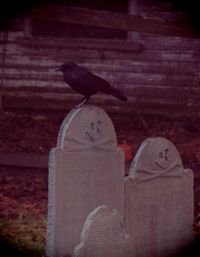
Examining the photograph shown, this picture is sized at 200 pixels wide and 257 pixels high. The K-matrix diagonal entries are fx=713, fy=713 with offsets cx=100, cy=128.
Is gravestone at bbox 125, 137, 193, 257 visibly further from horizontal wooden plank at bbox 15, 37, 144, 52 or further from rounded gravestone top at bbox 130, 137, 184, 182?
horizontal wooden plank at bbox 15, 37, 144, 52

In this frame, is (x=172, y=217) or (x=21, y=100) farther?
(x=21, y=100)

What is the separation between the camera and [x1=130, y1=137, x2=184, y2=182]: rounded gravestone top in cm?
418

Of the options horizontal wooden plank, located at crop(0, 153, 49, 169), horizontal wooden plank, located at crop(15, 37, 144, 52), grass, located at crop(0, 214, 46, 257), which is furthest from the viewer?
horizontal wooden plank, located at crop(15, 37, 144, 52)

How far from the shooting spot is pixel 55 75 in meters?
8.90

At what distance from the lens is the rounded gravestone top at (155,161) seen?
4180 millimetres

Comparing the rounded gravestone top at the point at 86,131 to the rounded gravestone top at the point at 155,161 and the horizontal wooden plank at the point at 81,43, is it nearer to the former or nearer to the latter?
the rounded gravestone top at the point at 155,161

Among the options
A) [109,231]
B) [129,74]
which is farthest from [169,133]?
[109,231]

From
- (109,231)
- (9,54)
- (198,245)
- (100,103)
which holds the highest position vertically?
(9,54)

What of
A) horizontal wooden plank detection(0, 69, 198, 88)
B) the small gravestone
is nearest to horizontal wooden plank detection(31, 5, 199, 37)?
horizontal wooden plank detection(0, 69, 198, 88)

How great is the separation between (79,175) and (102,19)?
256 centimetres

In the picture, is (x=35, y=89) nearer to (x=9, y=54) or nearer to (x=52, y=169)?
(x=9, y=54)

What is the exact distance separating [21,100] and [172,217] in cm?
486

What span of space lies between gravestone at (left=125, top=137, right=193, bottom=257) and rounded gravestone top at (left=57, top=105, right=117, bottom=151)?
23 cm

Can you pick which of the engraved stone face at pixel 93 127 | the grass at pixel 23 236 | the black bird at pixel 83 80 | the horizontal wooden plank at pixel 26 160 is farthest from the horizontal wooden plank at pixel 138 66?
the engraved stone face at pixel 93 127
